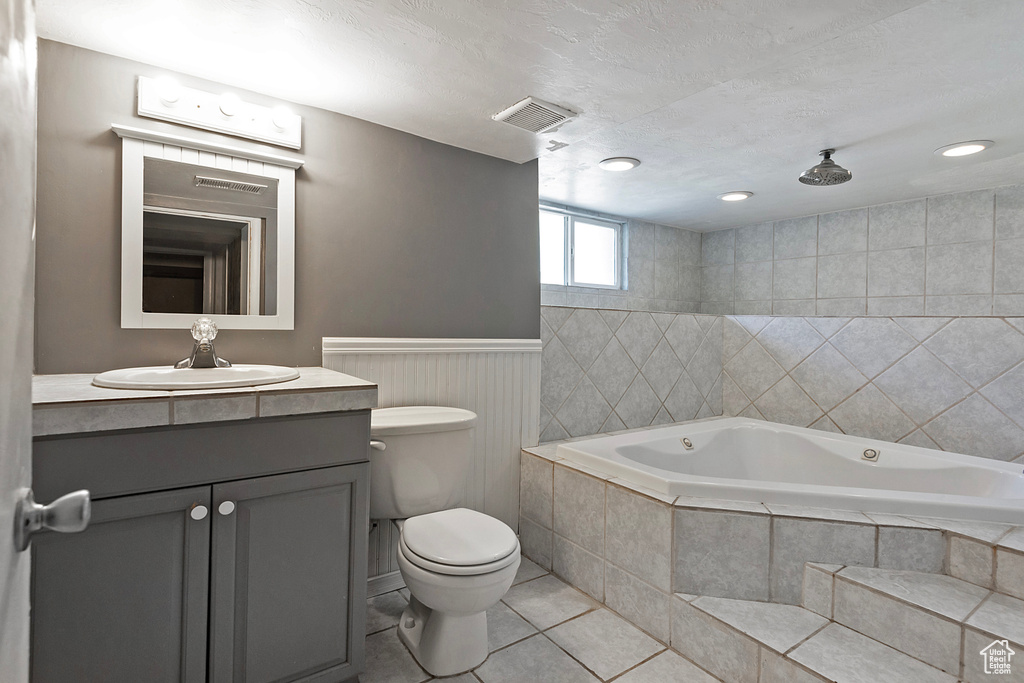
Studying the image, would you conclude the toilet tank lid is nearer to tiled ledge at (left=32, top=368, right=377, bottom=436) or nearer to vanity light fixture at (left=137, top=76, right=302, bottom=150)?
tiled ledge at (left=32, top=368, right=377, bottom=436)

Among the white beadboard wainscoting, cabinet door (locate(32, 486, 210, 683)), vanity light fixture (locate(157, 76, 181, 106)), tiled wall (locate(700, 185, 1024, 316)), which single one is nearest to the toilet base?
the white beadboard wainscoting

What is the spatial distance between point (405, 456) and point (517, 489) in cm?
89

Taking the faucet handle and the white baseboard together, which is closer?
the faucet handle

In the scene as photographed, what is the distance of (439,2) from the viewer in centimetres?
138

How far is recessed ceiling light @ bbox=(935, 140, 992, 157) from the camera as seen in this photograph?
248 centimetres

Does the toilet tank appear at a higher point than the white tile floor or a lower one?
higher

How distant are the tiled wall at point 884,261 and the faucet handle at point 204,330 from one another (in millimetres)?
3941

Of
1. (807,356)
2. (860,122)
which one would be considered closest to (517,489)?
(807,356)

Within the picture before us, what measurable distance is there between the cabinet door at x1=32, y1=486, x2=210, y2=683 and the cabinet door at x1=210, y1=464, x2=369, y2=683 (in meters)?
0.05

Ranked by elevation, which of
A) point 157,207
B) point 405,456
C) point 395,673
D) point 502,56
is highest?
point 502,56

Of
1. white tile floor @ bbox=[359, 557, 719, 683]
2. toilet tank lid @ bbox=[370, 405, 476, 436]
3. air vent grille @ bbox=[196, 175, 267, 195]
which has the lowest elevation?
white tile floor @ bbox=[359, 557, 719, 683]

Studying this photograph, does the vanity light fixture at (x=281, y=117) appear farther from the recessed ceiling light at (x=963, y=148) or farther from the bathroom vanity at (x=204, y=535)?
the recessed ceiling light at (x=963, y=148)

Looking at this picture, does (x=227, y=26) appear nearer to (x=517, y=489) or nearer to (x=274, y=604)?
(x=274, y=604)

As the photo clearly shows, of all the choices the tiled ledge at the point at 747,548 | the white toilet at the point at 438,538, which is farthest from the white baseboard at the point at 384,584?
the tiled ledge at the point at 747,548
